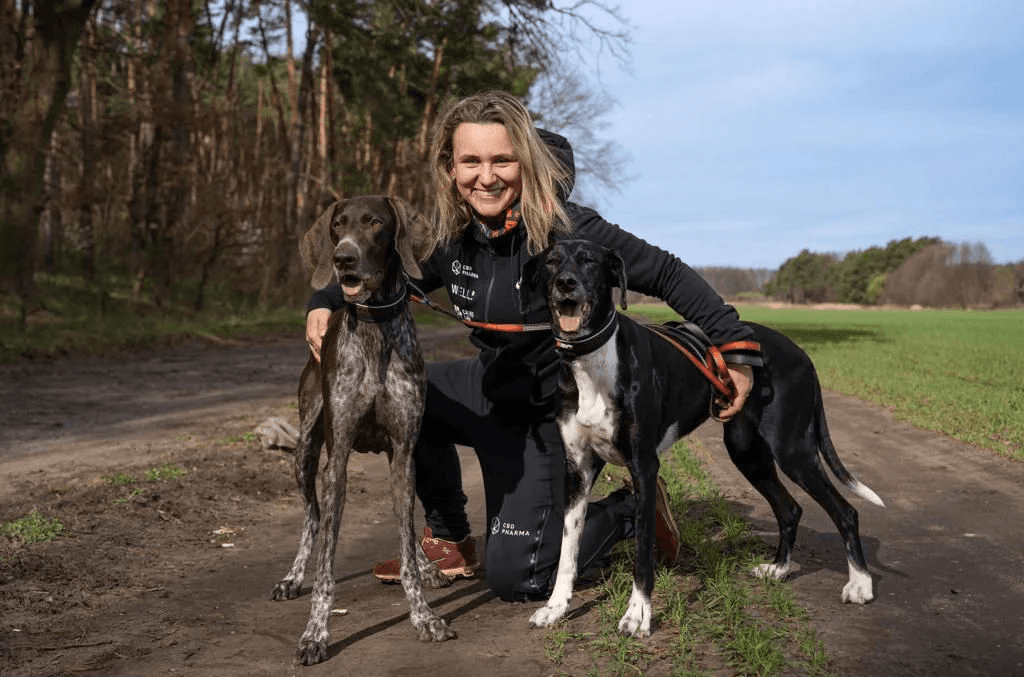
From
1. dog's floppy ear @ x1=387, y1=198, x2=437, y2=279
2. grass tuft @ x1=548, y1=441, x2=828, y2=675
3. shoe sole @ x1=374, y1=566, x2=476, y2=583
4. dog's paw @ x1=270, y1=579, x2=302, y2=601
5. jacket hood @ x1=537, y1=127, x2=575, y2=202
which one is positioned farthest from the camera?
shoe sole @ x1=374, y1=566, x2=476, y2=583

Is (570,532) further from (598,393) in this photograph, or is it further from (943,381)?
(943,381)

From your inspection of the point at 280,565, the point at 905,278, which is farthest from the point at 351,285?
the point at 905,278

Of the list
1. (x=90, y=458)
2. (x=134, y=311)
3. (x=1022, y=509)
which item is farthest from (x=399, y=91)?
(x=1022, y=509)

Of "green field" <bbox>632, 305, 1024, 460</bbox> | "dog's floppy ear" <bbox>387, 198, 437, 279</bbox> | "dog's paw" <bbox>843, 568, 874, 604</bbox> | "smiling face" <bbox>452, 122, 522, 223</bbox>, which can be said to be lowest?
"green field" <bbox>632, 305, 1024, 460</bbox>

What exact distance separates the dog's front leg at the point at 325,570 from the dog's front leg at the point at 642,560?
1.19 m

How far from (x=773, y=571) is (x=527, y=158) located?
232 centimetres

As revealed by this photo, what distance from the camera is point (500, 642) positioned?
12.1 feet

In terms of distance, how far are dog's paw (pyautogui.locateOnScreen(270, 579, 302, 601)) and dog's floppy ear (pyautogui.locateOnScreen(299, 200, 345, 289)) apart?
59.2 inches

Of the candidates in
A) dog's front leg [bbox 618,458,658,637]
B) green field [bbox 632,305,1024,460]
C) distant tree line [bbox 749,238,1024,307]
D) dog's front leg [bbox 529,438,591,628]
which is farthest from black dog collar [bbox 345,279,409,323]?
distant tree line [bbox 749,238,1024,307]

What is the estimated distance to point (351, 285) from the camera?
3.65 meters

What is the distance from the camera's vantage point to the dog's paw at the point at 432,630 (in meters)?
3.69

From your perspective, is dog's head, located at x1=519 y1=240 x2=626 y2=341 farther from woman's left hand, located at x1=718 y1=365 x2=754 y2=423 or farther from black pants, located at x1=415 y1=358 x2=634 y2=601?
black pants, located at x1=415 y1=358 x2=634 y2=601

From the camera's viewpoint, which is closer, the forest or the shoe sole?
the shoe sole

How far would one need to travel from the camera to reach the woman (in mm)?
4129
